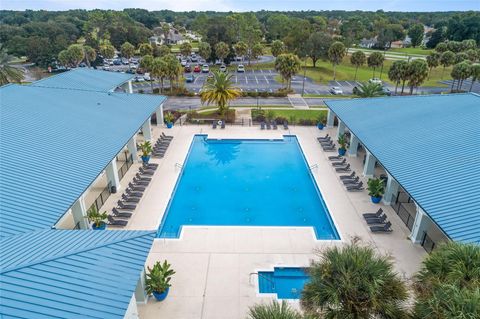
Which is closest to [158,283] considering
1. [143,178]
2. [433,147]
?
[143,178]

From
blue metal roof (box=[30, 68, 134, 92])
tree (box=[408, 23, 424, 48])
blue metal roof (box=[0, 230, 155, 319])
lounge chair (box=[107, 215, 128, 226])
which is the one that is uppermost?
tree (box=[408, 23, 424, 48])

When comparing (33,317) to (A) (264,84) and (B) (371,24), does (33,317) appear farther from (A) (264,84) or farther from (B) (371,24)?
(B) (371,24)

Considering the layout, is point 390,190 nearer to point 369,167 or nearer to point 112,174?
point 369,167

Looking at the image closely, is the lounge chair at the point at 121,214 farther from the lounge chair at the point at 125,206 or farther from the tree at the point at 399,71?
the tree at the point at 399,71

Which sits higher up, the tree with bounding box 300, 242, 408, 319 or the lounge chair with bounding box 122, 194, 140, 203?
the tree with bounding box 300, 242, 408, 319

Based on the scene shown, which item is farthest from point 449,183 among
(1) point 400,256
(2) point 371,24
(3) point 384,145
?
(2) point 371,24

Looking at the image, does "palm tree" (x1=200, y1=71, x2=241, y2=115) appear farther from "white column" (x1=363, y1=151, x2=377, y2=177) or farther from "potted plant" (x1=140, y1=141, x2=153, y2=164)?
"white column" (x1=363, y1=151, x2=377, y2=177)

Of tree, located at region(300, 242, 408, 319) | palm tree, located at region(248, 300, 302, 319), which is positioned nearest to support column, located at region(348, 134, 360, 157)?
tree, located at region(300, 242, 408, 319)
